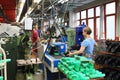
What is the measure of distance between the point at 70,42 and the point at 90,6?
3.14 metres

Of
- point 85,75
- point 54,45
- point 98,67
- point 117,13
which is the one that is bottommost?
point 98,67

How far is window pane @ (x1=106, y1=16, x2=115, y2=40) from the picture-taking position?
8.12 metres

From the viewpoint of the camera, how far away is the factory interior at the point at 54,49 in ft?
9.45

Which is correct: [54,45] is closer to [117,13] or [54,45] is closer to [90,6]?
[117,13]

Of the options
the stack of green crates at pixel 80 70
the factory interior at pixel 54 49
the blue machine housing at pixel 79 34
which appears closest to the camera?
the stack of green crates at pixel 80 70

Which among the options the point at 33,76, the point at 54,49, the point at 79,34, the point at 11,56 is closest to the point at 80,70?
the point at 54,49

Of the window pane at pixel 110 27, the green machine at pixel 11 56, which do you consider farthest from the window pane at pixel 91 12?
the green machine at pixel 11 56

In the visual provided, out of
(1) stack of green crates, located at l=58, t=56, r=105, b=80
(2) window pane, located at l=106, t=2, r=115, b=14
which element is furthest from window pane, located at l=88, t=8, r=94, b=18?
(1) stack of green crates, located at l=58, t=56, r=105, b=80

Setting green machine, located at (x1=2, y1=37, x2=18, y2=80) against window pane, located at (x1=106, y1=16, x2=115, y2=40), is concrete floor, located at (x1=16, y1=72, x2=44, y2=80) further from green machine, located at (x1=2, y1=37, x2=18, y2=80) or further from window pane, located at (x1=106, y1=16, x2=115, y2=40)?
window pane, located at (x1=106, y1=16, x2=115, y2=40)

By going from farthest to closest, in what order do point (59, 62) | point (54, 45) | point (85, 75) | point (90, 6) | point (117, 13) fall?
point (90, 6)
point (117, 13)
point (54, 45)
point (59, 62)
point (85, 75)

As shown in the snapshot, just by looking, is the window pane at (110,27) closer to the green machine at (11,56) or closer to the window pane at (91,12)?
the window pane at (91,12)

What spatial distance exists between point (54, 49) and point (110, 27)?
4906mm

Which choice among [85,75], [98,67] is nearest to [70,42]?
[98,67]

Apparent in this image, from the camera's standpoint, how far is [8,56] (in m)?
4.21
